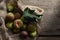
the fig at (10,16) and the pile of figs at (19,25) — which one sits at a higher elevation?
the fig at (10,16)

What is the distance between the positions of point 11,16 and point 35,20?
0.10 m

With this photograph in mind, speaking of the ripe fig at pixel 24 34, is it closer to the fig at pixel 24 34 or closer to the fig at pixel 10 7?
the fig at pixel 24 34

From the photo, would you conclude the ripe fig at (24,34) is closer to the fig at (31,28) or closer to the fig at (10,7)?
the fig at (31,28)

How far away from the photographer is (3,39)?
0.89m

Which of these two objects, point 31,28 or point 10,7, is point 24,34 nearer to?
point 31,28

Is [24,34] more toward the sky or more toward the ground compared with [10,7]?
more toward the ground

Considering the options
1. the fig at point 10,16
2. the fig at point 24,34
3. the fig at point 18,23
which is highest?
the fig at point 10,16

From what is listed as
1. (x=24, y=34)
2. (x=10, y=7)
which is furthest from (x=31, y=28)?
(x=10, y=7)

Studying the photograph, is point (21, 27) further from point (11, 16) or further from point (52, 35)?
point (52, 35)

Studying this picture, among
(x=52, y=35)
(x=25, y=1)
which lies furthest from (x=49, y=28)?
(x=25, y=1)

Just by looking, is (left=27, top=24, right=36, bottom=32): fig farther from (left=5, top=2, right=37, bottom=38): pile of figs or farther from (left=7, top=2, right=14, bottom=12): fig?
(left=7, top=2, right=14, bottom=12): fig

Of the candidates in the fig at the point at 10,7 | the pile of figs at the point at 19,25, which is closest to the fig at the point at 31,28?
the pile of figs at the point at 19,25

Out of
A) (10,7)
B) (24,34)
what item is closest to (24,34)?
(24,34)

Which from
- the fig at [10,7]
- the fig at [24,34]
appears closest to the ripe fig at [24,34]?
the fig at [24,34]
